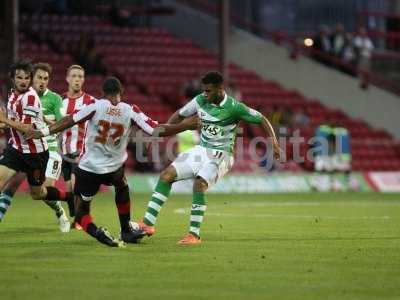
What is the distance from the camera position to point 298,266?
1103 centimetres

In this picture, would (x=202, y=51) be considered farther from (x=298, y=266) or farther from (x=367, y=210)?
(x=298, y=266)

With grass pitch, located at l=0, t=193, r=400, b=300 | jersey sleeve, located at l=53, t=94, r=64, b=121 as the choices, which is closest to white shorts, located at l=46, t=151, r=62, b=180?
jersey sleeve, located at l=53, t=94, r=64, b=121

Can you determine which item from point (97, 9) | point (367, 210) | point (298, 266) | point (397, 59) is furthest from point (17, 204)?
point (397, 59)

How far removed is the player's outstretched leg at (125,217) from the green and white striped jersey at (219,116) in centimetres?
136

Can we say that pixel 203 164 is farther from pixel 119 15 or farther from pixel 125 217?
pixel 119 15

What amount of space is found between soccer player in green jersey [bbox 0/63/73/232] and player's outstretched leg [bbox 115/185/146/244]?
2.03m

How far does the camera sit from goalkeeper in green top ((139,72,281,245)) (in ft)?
44.4

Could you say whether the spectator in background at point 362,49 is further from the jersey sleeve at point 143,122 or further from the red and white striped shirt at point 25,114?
the jersey sleeve at point 143,122

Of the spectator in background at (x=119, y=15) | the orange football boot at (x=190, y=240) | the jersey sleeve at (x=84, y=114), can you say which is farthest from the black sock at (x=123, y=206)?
the spectator in background at (x=119, y=15)

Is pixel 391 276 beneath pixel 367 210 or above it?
above

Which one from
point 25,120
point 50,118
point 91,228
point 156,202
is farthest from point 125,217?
point 50,118

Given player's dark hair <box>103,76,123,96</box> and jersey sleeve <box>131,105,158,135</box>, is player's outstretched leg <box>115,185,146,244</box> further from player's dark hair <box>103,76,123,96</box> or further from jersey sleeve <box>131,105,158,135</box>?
player's dark hair <box>103,76,123,96</box>

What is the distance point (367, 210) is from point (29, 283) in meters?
11.9

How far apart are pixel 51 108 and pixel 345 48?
21.1m
